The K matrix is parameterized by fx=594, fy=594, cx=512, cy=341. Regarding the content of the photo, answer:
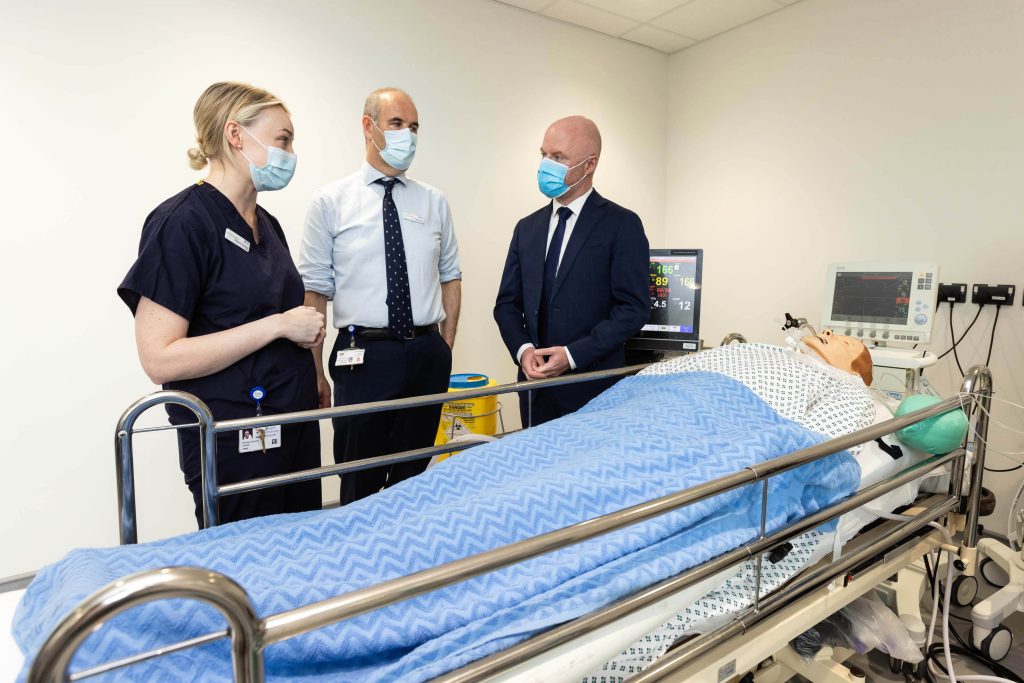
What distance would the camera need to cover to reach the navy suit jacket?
2.28 metres

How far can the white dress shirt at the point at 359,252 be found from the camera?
7.45 ft

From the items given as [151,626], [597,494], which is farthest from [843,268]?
[151,626]

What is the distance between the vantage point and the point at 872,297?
2.54m

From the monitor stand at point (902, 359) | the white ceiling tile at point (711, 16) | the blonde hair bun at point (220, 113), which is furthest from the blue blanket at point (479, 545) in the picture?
the white ceiling tile at point (711, 16)

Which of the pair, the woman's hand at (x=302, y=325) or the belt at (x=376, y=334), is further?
the belt at (x=376, y=334)

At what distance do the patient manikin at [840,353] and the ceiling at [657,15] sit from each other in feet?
8.38

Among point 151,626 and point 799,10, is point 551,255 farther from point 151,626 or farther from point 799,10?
point 799,10

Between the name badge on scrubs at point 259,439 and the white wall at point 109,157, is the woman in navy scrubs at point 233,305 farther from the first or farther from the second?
the white wall at point 109,157

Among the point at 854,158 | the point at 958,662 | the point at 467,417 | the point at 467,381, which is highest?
the point at 854,158

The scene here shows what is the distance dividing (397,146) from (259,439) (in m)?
1.25

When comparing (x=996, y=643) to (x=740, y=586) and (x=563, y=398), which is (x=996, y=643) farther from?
(x=563, y=398)

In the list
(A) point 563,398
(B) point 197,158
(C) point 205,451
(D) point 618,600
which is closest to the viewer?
(D) point 618,600

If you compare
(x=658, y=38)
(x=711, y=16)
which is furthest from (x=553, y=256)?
(x=658, y=38)

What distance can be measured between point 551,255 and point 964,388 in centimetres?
142
